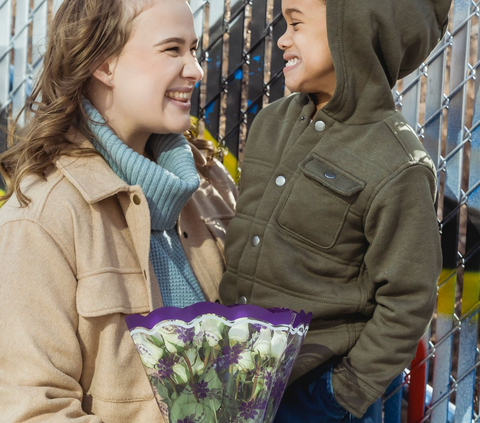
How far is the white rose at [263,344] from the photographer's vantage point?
1562mm

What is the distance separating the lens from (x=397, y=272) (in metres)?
1.93

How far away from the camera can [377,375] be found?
6.54 ft

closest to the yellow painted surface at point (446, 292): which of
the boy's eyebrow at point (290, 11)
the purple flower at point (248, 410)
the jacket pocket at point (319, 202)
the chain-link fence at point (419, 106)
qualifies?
the chain-link fence at point (419, 106)

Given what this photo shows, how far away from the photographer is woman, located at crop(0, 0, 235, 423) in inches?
71.1

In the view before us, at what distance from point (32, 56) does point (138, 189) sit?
1224 millimetres

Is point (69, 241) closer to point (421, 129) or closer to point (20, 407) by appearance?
point (20, 407)

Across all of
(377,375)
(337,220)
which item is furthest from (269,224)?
(377,375)

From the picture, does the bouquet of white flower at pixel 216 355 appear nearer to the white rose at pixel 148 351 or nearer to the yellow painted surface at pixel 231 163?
the white rose at pixel 148 351

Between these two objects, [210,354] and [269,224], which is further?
[269,224]

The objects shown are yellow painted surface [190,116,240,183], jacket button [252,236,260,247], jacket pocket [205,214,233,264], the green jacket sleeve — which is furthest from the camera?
yellow painted surface [190,116,240,183]

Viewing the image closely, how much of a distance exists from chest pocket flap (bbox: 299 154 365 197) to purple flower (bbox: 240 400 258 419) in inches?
28.4

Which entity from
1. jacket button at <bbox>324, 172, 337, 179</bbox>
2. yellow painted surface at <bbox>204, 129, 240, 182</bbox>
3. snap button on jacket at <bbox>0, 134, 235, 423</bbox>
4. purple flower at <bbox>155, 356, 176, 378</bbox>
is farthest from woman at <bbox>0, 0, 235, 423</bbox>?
yellow painted surface at <bbox>204, 129, 240, 182</bbox>

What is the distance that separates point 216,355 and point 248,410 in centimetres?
17

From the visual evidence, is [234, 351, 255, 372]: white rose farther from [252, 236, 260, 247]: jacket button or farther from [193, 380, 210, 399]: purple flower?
[252, 236, 260, 247]: jacket button
